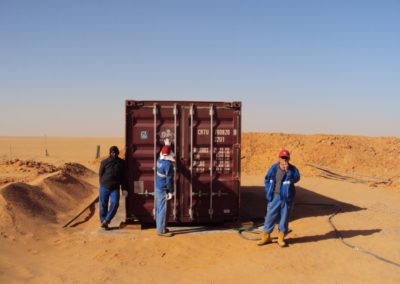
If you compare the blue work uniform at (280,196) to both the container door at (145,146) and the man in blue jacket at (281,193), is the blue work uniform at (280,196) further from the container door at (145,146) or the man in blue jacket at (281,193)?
the container door at (145,146)

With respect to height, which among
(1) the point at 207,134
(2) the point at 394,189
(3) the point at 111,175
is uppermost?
(1) the point at 207,134

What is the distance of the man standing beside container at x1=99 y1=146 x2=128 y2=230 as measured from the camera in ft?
30.6

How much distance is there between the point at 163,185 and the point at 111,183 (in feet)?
4.01

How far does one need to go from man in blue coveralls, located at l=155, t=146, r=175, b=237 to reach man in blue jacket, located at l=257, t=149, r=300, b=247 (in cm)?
201

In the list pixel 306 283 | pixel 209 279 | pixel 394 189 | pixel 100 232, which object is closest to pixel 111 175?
pixel 100 232

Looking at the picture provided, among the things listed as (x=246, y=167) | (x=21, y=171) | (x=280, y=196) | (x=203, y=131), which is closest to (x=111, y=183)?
(x=203, y=131)

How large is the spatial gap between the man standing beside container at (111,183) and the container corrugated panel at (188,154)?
207 mm

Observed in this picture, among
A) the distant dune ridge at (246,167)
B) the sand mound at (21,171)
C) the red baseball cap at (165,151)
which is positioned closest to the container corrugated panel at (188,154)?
the red baseball cap at (165,151)

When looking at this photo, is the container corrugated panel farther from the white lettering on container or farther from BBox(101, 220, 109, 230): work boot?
BBox(101, 220, 109, 230): work boot

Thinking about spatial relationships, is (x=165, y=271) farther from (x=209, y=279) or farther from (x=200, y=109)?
(x=200, y=109)

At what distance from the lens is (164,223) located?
8938 mm

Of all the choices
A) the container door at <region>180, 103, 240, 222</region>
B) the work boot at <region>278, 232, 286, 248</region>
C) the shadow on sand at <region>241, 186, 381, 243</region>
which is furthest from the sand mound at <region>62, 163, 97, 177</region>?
the work boot at <region>278, 232, 286, 248</region>

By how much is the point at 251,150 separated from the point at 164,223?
62.5 feet

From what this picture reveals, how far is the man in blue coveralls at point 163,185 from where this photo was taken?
8859 mm
